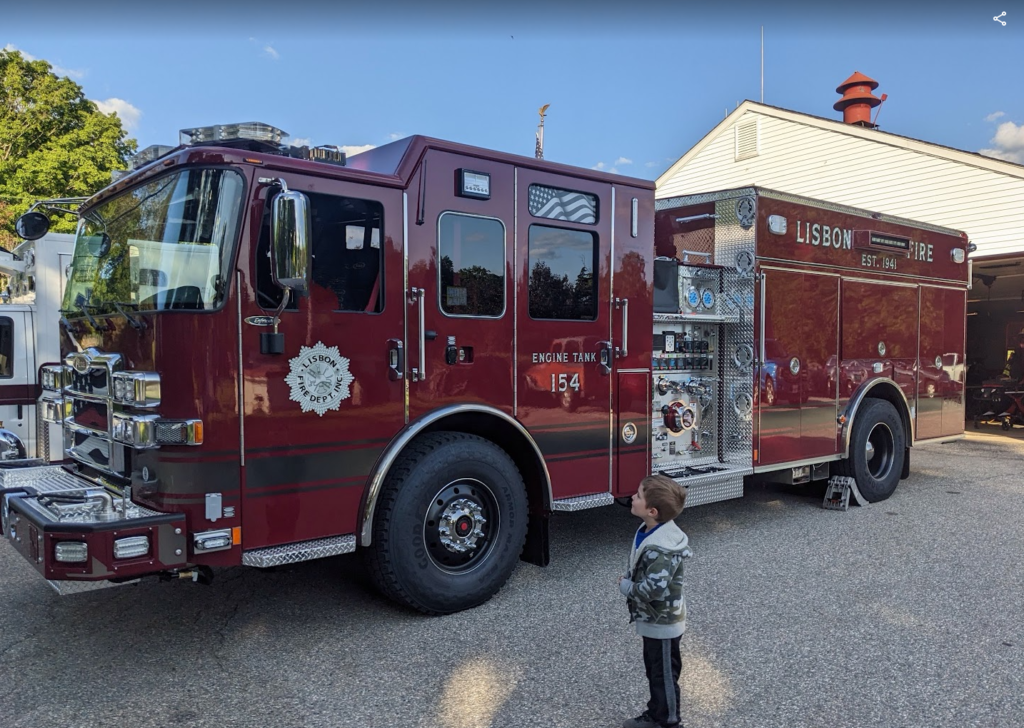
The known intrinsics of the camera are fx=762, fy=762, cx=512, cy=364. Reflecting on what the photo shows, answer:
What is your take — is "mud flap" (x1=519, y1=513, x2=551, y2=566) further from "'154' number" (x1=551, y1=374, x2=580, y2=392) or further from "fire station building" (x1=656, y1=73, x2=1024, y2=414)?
"fire station building" (x1=656, y1=73, x2=1024, y2=414)

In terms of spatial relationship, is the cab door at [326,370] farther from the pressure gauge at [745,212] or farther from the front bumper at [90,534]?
the pressure gauge at [745,212]

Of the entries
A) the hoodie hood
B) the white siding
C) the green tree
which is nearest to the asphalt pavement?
the hoodie hood

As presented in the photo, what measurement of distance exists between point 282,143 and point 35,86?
58.4 ft

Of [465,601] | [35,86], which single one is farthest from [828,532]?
[35,86]

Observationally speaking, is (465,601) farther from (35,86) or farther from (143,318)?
(35,86)

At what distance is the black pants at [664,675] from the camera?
2.93 m

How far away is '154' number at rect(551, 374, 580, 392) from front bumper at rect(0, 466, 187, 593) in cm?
238

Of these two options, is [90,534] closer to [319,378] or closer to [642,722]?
[319,378]

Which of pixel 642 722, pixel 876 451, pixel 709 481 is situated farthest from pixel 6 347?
pixel 876 451

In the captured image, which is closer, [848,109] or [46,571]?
[46,571]

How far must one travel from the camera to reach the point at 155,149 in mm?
4250

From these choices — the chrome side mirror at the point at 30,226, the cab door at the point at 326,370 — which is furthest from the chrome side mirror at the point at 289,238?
the chrome side mirror at the point at 30,226

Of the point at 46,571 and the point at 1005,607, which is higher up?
the point at 46,571

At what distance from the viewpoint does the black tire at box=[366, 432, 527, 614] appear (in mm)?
4211
